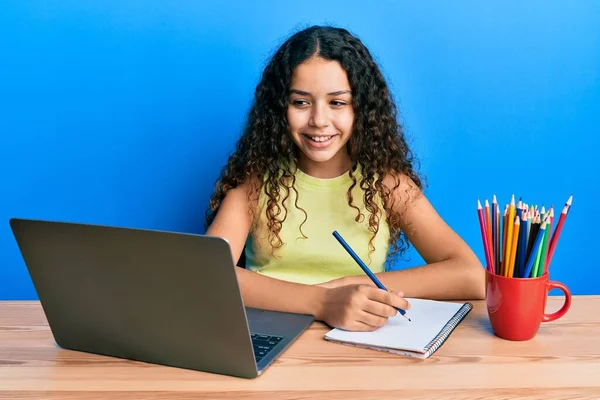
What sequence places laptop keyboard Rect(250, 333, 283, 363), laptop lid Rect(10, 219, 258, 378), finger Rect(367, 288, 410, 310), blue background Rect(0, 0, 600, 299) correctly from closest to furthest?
laptop lid Rect(10, 219, 258, 378)
laptop keyboard Rect(250, 333, 283, 363)
finger Rect(367, 288, 410, 310)
blue background Rect(0, 0, 600, 299)

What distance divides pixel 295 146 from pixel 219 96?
1.29ft

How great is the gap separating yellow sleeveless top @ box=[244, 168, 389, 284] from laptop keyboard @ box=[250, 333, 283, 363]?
1.80 feet

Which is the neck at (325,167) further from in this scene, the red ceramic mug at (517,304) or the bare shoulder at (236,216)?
the red ceramic mug at (517,304)

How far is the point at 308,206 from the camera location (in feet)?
5.37

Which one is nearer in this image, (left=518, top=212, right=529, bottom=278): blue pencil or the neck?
(left=518, top=212, right=529, bottom=278): blue pencil

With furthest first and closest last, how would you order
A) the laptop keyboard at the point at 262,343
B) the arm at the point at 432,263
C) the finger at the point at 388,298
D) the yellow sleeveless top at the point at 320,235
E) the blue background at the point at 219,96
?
the blue background at the point at 219,96, the yellow sleeveless top at the point at 320,235, the arm at the point at 432,263, the finger at the point at 388,298, the laptop keyboard at the point at 262,343

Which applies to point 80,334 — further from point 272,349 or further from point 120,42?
point 120,42

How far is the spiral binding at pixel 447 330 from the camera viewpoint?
1.01 m

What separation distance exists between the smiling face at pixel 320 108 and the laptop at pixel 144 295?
0.61 m

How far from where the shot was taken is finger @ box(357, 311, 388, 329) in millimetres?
1090

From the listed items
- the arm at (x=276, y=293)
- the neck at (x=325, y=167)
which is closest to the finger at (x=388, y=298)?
the arm at (x=276, y=293)

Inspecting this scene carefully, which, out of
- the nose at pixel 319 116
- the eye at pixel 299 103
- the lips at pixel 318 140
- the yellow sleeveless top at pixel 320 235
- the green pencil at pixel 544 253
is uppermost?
the eye at pixel 299 103

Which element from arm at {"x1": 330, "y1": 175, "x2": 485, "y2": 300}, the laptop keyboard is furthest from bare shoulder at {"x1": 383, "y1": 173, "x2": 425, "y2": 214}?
the laptop keyboard

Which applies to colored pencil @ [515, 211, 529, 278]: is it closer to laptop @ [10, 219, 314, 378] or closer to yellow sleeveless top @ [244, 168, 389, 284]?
laptop @ [10, 219, 314, 378]
